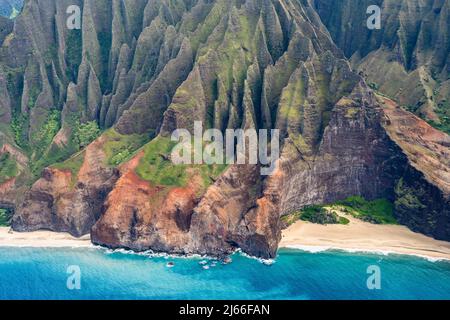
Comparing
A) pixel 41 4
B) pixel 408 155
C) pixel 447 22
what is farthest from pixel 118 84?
pixel 447 22

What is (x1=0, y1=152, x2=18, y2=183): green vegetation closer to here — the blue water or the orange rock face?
the blue water

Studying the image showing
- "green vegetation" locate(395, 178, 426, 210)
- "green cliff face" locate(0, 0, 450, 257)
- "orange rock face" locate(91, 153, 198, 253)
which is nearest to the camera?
"orange rock face" locate(91, 153, 198, 253)

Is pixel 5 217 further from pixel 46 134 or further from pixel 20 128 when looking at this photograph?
pixel 20 128

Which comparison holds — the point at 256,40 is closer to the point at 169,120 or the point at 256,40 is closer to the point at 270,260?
the point at 169,120

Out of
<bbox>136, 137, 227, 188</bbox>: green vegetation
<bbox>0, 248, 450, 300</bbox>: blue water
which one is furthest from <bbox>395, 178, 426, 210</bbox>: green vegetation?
<bbox>136, 137, 227, 188</bbox>: green vegetation

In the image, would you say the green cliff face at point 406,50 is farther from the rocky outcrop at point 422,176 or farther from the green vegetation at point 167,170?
the green vegetation at point 167,170
